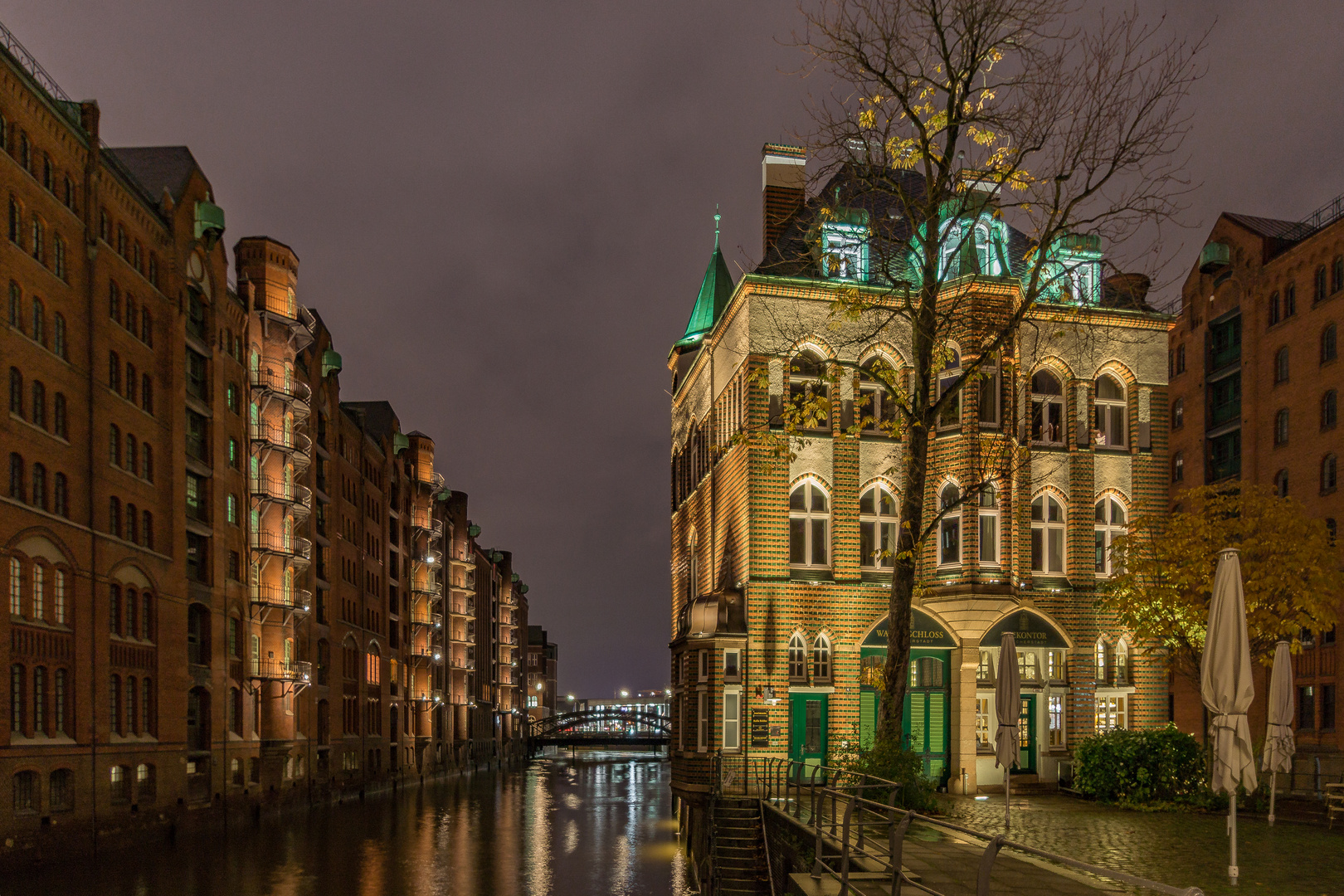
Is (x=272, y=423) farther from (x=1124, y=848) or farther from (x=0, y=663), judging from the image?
(x=1124, y=848)

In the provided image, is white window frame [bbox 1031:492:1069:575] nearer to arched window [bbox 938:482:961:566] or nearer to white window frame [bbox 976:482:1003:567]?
white window frame [bbox 976:482:1003:567]

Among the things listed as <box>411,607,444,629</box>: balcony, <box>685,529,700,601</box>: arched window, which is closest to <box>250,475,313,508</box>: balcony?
<box>685,529,700,601</box>: arched window

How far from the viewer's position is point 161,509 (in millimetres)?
40562

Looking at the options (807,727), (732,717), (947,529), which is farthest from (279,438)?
(947,529)

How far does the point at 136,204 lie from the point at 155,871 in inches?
801

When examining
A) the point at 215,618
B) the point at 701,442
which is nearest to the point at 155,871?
the point at 215,618

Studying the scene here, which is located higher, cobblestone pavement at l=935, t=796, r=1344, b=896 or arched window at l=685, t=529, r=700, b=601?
arched window at l=685, t=529, r=700, b=601

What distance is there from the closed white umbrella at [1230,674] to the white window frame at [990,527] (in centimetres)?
1745

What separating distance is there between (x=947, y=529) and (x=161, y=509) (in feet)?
82.8

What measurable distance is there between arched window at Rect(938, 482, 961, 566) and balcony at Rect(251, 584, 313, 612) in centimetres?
2903

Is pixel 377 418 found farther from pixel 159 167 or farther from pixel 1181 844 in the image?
pixel 1181 844

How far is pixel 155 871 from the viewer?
1261 inches

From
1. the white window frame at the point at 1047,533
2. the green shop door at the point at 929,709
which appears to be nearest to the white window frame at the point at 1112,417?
the white window frame at the point at 1047,533

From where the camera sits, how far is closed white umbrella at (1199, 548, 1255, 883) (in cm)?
1427
